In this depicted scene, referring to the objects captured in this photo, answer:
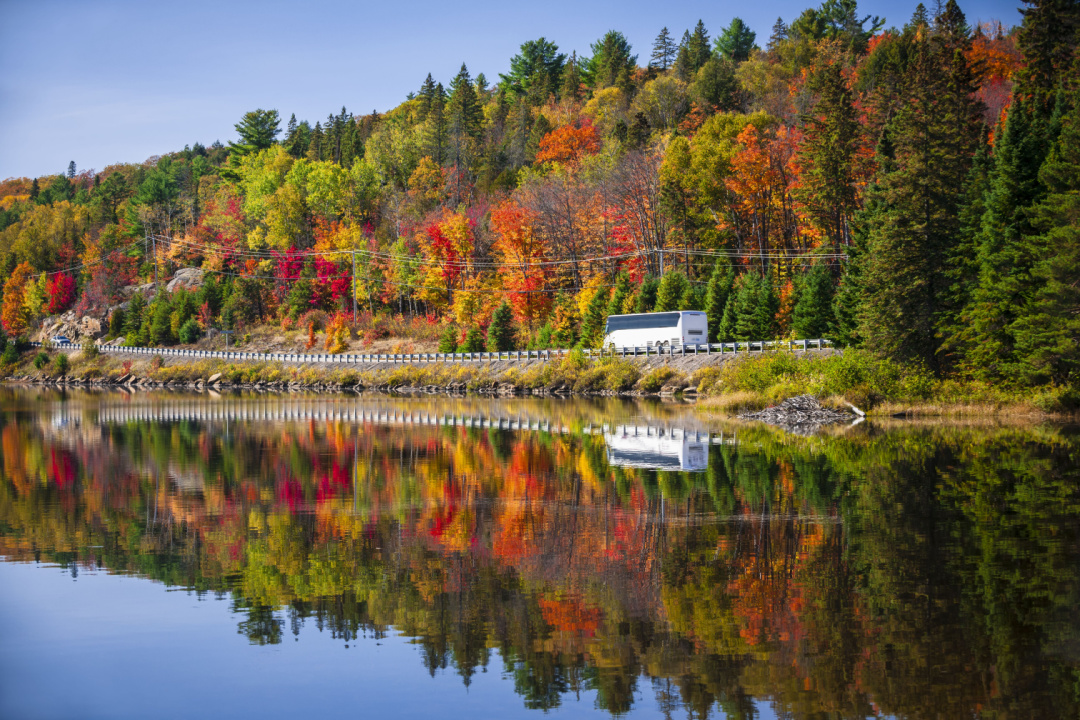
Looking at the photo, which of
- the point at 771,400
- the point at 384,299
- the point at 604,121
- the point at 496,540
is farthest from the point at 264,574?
the point at 604,121

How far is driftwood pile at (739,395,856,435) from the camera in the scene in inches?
1631

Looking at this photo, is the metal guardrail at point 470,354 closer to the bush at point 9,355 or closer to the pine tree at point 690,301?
the pine tree at point 690,301

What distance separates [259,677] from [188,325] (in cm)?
11371

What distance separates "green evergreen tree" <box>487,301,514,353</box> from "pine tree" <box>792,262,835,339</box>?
31.1 m

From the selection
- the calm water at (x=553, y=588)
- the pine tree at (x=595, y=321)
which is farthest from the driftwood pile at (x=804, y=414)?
the pine tree at (x=595, y=321)

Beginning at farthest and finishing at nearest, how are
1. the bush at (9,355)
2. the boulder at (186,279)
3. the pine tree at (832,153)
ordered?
the boulder at (186,279), the bush at (9,355), the pine tree at (832,153)

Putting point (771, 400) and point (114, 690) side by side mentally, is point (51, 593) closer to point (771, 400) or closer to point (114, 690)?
point (114, 690)

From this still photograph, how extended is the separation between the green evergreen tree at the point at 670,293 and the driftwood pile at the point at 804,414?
29.7 metres

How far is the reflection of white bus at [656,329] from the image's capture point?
6769cm

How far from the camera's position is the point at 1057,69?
5631cm

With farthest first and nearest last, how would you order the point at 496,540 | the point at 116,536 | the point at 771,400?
the point at 771,400 < the point at 116,536 < the point at 496,540

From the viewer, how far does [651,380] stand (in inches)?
2645

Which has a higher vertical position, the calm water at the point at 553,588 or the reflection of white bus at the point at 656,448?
the calm water at the point at 553,588

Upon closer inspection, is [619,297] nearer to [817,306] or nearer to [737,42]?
[817,306]
